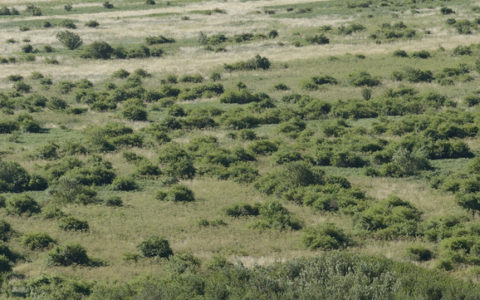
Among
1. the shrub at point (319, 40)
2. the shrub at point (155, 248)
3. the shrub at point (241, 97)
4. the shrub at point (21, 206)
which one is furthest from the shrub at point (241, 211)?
the shrub at point (319, 40)

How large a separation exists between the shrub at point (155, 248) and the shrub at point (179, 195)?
725 cm

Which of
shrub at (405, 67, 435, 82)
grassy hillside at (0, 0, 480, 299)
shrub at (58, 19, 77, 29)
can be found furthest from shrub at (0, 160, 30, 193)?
shrub at (58, 19, 77, 29)

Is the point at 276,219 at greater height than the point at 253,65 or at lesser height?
lesser

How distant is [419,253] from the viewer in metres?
25.8

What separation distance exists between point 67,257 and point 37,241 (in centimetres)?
268

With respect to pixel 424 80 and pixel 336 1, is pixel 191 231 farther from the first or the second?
pixel 336 1

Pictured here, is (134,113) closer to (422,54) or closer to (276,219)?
(276,219)

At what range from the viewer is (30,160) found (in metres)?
42.7

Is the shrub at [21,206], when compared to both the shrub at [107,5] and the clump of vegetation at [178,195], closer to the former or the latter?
the clump of vegetation at [178,195]

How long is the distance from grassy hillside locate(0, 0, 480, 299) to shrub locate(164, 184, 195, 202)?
214 millimetres

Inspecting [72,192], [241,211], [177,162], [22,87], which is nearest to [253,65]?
[22,87]

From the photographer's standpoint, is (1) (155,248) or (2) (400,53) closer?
(1) (155,248)

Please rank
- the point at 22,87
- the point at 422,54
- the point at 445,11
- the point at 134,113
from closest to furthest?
the point at 134,113 → the point at 22,87 → the point at 422,54 → the point at 445,11

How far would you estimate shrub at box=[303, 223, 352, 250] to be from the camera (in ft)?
88.5
